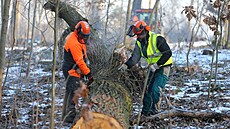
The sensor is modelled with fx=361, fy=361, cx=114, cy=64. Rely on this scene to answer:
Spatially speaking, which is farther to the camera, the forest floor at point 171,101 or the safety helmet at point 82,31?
the safety helmet at point 82,31

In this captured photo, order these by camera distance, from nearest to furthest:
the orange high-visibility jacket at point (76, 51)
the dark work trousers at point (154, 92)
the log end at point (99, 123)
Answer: the log end at point (99, 123) < the orange high-visibility jacket at point (76, 51) < the dark work trousers at point (154, 92)

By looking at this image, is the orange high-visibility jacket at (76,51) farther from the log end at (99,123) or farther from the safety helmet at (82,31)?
the log end at (99,123)

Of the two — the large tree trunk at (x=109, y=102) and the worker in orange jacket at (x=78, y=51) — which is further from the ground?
the worker in orange jacket at (x=78, y=51)

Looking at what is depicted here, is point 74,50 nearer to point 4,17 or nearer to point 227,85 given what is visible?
point 4,17

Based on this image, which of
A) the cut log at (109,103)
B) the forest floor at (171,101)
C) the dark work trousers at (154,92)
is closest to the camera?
the cut log at (109,103)

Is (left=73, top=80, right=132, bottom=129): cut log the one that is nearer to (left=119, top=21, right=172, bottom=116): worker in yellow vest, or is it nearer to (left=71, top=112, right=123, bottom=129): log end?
(left=71, top=112, right=123, bottom=129): log end

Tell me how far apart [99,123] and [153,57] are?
1.97 meters

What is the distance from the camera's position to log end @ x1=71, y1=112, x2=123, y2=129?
4410 millimetres

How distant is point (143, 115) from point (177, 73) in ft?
15.4

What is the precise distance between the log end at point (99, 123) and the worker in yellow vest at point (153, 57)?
1441 millimetres

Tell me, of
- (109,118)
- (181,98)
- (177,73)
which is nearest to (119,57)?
(181,98)

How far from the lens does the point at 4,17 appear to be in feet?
16.5

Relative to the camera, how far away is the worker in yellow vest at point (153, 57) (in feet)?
19.6

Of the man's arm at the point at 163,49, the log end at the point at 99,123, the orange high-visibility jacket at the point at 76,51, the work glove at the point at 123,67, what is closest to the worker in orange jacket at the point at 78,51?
the orange high-visibility jacket at the point at 76,51
